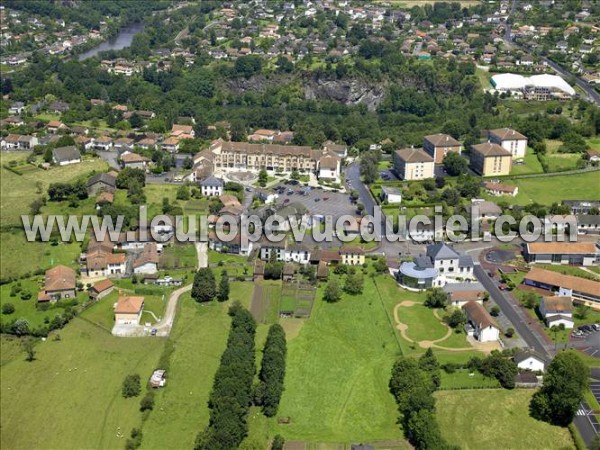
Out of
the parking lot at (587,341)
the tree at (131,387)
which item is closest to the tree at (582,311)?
the parking lot at (587,341)

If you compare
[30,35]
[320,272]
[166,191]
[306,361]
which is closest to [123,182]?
[166,191]

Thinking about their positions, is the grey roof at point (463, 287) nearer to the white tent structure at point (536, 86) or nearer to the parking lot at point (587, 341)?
the parking lot at point (587, 341)

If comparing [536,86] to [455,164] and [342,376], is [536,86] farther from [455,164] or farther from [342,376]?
Answer: [342,376]

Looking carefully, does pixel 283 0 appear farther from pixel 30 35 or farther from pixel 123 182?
pixel 123 182

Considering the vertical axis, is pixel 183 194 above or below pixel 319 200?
above

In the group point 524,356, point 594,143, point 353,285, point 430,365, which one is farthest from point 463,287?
point 594,143

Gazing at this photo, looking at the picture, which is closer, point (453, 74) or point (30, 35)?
point (453, 74)
